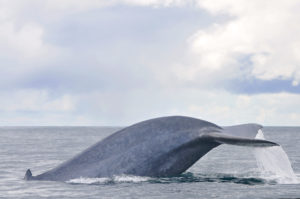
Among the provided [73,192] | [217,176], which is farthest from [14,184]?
[217,176]

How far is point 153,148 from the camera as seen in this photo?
12477 millimetres

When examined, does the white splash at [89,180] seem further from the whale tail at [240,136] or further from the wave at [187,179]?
the whale tail at [240,136]

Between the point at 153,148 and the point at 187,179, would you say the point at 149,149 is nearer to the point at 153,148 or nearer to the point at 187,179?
the point at 153,148

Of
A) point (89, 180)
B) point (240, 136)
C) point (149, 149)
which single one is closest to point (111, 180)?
point (89, 180)

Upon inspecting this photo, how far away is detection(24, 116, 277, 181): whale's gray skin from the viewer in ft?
40.9

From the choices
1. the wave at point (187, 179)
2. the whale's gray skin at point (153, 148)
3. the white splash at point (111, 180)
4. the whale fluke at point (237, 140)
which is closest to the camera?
the whale fluke at point (237, 140)

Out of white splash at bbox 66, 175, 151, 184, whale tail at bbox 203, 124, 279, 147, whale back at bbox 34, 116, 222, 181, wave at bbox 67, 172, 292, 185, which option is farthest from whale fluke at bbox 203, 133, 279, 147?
white splash at bbox 66, 175, 151, 184

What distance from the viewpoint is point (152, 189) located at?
12914mm

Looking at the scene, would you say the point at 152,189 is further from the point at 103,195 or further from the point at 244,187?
the point at 244,187

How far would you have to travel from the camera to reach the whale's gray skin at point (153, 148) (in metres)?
12.5

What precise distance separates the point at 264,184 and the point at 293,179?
86 cm

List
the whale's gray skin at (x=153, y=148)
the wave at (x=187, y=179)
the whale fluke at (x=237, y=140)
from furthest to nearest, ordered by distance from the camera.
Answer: the wave at (x=187, y=179)
the whale's gray skin at (x=153, y=148)
the whale fluke at (x=237, y=140)

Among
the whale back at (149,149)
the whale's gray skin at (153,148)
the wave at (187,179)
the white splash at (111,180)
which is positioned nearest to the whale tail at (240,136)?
the whale's gray skin at (153,148)

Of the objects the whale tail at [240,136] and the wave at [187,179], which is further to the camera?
the wave at [187,179]
